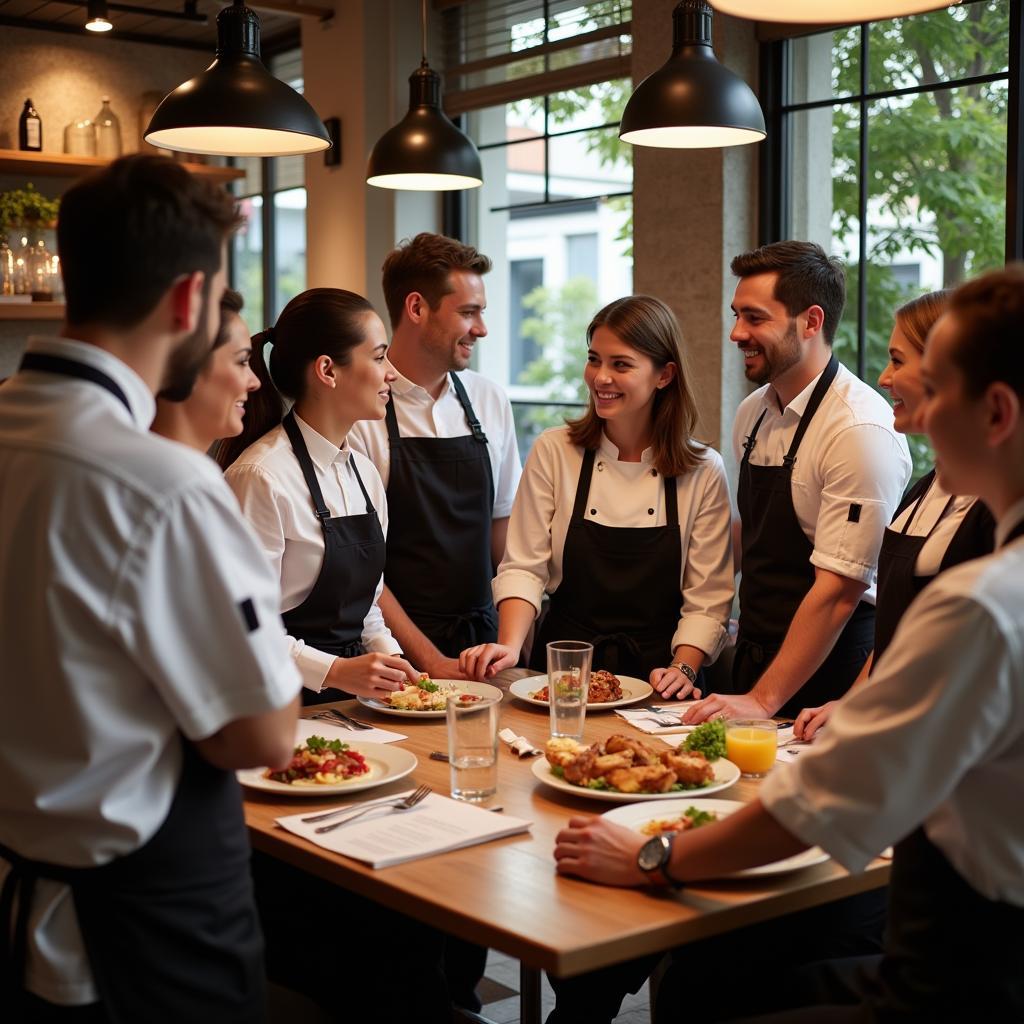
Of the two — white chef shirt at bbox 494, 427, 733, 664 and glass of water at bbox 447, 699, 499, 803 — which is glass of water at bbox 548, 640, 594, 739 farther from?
white chef shirt at bbox 494, 427, 733, 664

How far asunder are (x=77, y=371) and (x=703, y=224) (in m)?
3.47

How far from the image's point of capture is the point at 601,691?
273 centimetres

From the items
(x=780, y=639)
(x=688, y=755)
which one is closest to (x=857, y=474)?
(x=780, y=639)

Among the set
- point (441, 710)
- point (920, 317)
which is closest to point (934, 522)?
point (920, 317)

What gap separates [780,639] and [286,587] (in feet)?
3.99

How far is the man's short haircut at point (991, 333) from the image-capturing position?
1437 millimetres

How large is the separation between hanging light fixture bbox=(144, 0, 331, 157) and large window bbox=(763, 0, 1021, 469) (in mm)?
2115

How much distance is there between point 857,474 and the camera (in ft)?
9.96

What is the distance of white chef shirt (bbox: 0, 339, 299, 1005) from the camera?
4.54 feet

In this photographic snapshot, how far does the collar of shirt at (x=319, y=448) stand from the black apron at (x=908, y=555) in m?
1.25

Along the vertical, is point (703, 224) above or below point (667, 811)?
above

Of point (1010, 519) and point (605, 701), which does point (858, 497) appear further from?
point (1010, 519)

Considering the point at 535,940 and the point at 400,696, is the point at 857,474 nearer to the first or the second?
the point at 400,696

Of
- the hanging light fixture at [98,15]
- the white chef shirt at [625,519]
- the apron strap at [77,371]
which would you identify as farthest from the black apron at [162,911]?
the hanging light fixture at [98,15]
